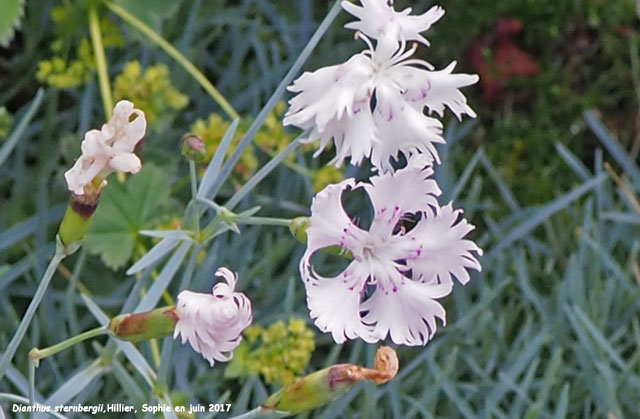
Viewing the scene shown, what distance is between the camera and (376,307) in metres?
0.52

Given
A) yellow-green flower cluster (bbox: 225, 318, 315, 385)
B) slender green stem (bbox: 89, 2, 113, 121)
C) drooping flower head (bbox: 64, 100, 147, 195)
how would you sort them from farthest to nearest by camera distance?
slender green stem (bbox: 89, 2, 113, 121)
yellow-green flower cluster (bbox: 225, 318, 315, 385)
drooping flower head (bbox: 64, 100, 147, 195)

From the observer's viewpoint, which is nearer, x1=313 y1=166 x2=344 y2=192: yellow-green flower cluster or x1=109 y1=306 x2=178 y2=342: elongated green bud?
x1=109 y1=306 x2=178 y2=342: elongated green bud

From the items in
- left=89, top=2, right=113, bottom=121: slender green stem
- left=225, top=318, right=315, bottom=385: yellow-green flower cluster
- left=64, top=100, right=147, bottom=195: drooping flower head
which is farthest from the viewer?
left=89, top=2, right=113, bottom=121: slender green stem

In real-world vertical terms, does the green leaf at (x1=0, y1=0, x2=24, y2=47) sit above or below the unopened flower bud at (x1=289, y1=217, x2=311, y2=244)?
above

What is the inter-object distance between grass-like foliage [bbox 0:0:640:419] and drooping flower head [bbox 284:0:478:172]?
13 centimetres

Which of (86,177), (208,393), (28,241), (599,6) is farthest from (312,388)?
(599,6)

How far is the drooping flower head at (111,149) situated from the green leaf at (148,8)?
1.86ft

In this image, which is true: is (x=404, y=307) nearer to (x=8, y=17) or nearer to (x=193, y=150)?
(x=193, y=150)

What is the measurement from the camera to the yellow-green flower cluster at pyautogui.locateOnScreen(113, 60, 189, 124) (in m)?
1.01

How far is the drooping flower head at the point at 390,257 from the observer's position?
19.7 inches

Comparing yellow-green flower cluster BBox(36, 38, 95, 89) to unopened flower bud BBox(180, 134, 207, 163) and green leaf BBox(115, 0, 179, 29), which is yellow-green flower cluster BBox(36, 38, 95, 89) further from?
unopened flower bud BBox(180, 134, 207, 163)

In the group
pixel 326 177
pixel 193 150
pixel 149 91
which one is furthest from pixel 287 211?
pixel 193 150

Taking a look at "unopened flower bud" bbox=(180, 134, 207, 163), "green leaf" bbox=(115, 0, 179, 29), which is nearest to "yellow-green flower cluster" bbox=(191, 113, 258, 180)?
"green leaf" bbox=(115, 0, 179, 29)

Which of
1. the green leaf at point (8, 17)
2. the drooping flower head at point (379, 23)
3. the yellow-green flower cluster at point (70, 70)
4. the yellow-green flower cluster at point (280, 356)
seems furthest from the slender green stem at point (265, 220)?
the yellow-green flower cluster at point (70, 70)
